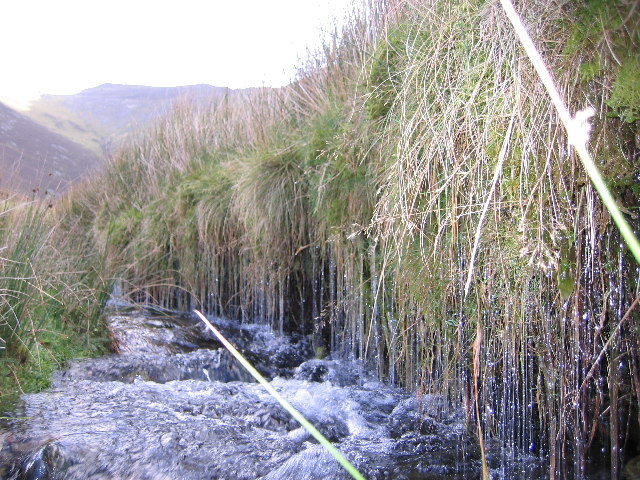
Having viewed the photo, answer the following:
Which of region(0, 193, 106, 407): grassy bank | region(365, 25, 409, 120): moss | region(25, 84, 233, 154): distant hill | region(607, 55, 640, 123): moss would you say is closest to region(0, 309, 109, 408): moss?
region(0, 193, 106, 407): grassy bank

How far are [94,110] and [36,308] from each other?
68.1 ft

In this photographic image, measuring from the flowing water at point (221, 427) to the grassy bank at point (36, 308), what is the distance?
0.13m

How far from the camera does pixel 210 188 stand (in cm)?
480

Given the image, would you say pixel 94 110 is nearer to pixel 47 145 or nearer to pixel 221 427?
pixel 47 145

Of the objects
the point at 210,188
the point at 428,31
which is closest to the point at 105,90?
the point at 210,188

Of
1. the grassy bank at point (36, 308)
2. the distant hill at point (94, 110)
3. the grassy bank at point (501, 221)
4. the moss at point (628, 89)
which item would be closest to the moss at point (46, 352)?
the grassy bank at point (36, 308)

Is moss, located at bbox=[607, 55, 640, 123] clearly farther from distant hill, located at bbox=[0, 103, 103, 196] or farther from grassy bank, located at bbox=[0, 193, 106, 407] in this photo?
distant hill, located at bbox=[0, 103, 103, 196]

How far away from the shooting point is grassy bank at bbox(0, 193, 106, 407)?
2.53 metres

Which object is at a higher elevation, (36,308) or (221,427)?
(36,308)

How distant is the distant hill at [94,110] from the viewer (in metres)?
16.7

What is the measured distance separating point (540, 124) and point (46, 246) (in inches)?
106

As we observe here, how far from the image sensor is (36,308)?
288 centimetres

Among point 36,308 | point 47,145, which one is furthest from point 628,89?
point 47,145

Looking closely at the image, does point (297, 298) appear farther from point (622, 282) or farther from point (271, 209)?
point (622, 282)
